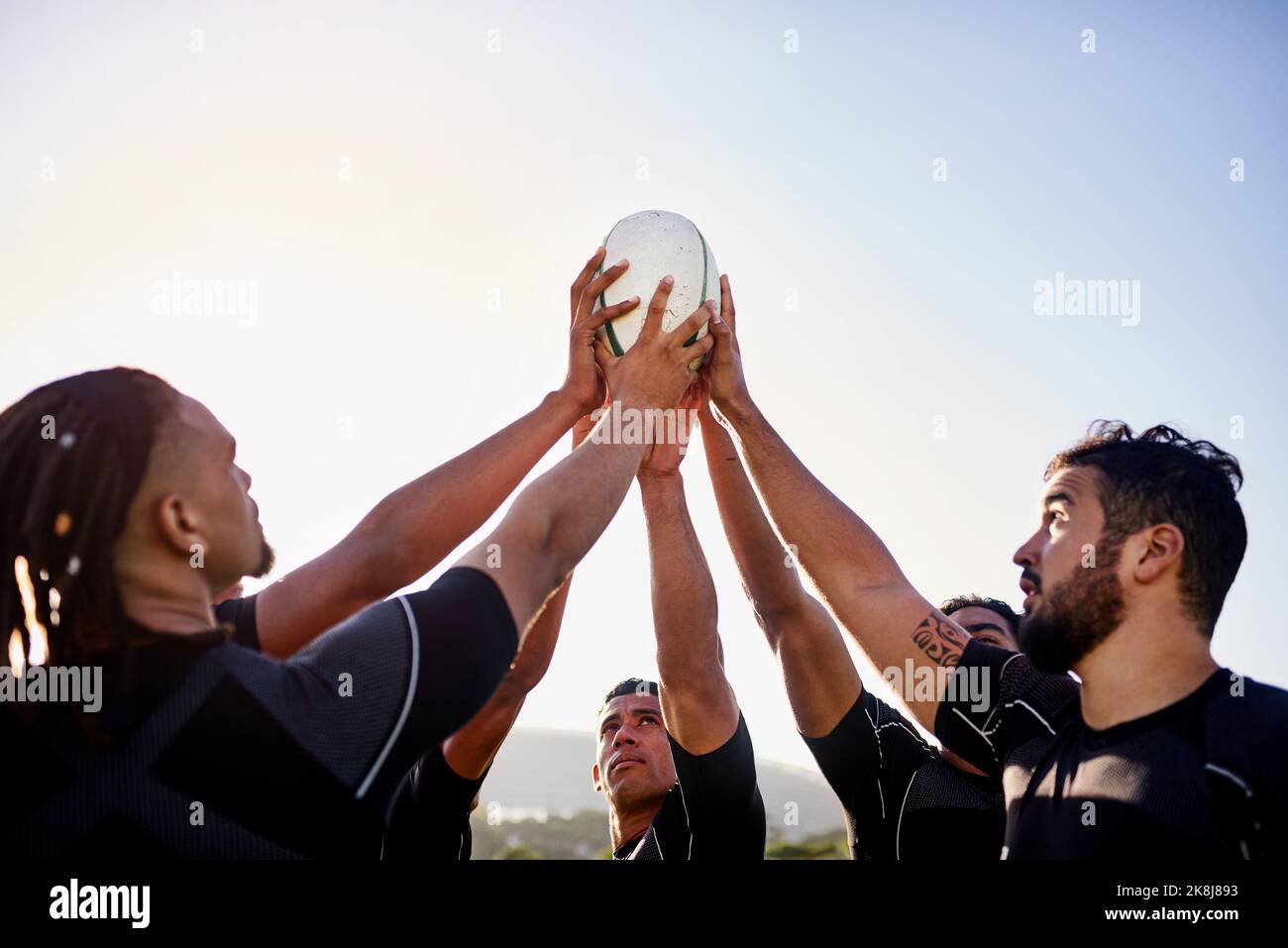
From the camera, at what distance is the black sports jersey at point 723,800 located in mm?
5418

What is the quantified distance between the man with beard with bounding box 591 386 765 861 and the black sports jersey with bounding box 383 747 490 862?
108 centimetres

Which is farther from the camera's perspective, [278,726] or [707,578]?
[707,578]

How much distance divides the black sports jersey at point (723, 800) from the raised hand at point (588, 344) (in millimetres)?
1853

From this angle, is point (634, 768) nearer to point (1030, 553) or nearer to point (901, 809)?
point (901, 809)

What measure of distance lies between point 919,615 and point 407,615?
8.80 ft

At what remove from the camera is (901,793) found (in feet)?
16.8

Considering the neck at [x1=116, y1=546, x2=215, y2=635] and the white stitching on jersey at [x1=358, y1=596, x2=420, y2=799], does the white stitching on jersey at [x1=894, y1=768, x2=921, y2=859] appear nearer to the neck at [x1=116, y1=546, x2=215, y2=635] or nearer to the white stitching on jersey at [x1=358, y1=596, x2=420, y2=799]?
the white stitching on jersey at [x1=358, y1=596, x2=420, y2=799]

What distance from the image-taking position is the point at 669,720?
571 centimetres

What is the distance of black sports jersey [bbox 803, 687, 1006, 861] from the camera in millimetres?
4922

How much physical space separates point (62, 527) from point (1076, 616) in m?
3.23

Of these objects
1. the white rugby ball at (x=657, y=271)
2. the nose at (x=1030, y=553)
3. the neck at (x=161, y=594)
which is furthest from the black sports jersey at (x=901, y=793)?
the neck at (x=161, y=594)

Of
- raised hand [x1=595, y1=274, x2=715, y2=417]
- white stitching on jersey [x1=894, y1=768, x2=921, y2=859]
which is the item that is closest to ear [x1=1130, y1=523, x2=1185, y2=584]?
white stitching on jersey [x1=894, y1=768, x2=921, y2=859]
